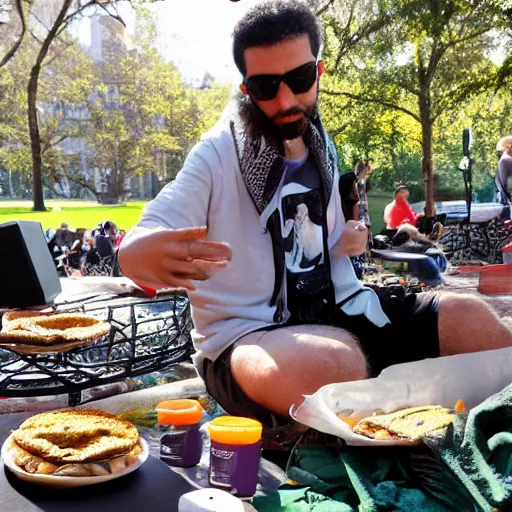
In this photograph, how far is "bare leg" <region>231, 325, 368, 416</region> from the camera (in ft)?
4.81

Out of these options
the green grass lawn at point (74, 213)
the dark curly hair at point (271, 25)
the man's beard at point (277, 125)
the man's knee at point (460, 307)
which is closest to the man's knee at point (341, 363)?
the man's knee at point (460, 307)

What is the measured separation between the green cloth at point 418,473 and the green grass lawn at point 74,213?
940 centimetres

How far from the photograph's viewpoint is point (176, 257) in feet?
4.07

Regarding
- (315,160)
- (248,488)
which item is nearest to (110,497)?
(248,488)

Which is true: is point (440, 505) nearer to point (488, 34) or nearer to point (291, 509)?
point (291, 509)

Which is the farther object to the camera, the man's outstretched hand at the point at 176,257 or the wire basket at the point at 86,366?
the wire basket at the point at 86,366

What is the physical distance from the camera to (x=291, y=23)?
5.65 ft

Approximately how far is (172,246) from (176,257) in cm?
2

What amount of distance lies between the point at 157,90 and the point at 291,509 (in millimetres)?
13358

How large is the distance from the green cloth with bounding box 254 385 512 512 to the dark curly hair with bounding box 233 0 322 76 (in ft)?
3.47

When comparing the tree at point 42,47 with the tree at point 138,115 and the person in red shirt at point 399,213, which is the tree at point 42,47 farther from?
the person in red shirt at point 399,213

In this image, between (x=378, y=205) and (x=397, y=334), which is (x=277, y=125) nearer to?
(x=397, y=334)

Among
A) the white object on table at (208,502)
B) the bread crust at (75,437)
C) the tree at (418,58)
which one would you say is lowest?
the white object on table at (208,502)

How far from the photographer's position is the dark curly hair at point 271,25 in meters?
1.71
